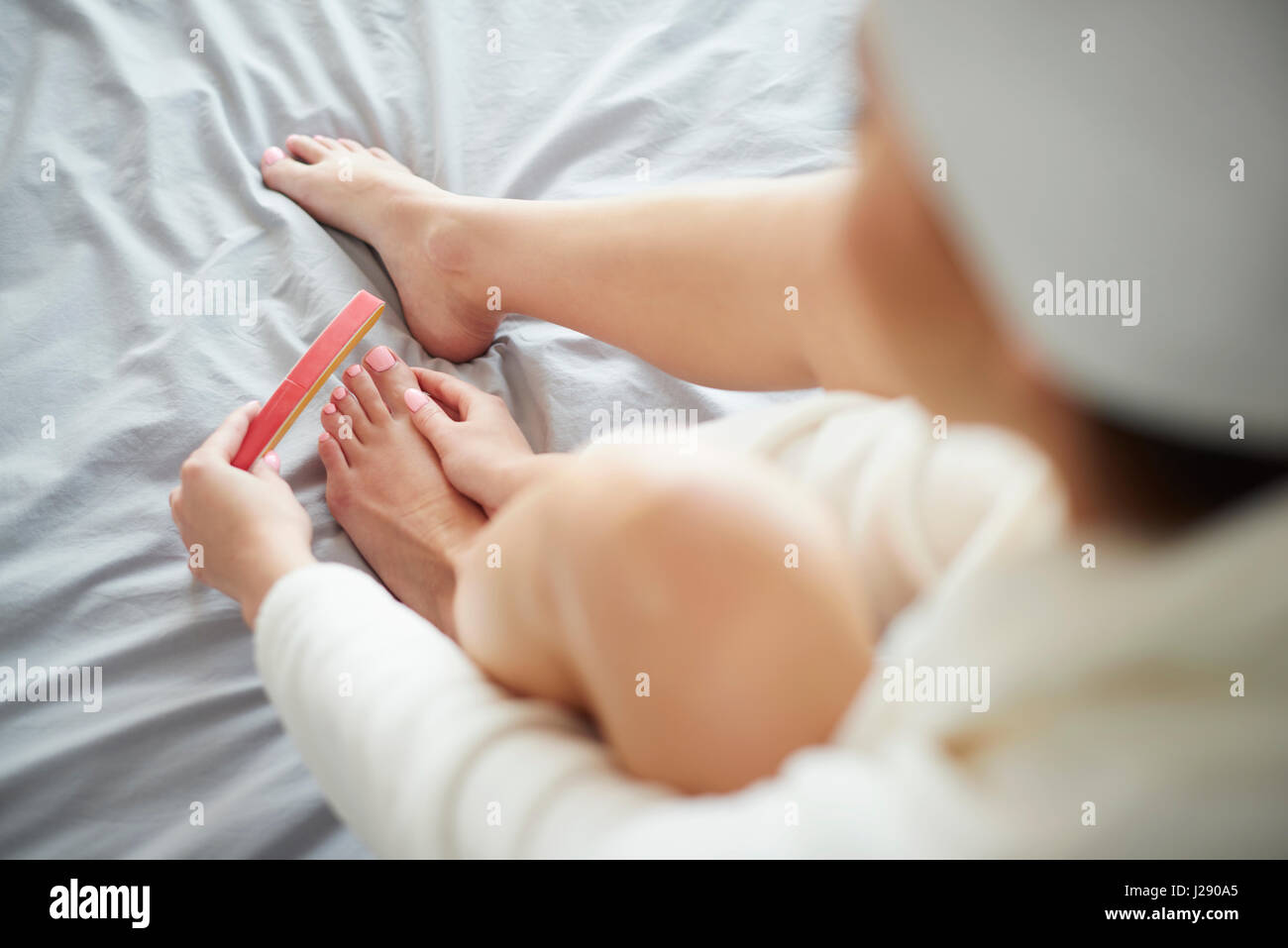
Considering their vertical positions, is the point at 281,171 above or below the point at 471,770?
above

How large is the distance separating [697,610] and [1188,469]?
202mm

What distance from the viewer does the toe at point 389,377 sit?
0.87 metres

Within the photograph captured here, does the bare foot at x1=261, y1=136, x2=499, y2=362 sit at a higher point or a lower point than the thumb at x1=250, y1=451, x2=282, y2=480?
higher

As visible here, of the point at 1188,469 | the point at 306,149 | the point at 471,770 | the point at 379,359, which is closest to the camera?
the point at 1188,469

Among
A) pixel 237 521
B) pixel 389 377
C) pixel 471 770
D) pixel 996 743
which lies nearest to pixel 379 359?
pixel 389 377

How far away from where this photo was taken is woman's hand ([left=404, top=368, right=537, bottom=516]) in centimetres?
79

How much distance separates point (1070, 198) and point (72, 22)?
1069mm

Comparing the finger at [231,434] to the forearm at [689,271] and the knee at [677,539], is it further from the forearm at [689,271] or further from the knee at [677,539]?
the knee at [677,539]

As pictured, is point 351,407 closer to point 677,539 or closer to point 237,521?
point 237,521

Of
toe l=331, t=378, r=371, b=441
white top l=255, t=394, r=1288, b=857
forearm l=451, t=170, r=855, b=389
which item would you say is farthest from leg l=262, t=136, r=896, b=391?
white top l=255, t=394, r=1288, b=857

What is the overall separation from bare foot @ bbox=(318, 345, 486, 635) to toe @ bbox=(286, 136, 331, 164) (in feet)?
0.88

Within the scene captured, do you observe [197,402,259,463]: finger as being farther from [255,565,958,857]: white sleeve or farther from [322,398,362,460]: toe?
[255,565,958,857]: white sleeve

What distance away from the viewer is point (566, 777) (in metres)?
0.45

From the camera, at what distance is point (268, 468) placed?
2.55ft
